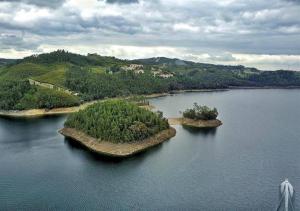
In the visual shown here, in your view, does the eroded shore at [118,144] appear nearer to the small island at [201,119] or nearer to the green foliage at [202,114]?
the small island at [201,119]

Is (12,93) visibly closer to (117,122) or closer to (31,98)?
(31,98)

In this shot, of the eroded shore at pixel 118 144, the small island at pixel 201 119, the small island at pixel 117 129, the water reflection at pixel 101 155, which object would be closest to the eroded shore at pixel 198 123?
the small island at pixel 201 119

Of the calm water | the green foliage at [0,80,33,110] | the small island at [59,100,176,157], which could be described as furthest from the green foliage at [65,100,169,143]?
the green foliage at [0,80,33,110]

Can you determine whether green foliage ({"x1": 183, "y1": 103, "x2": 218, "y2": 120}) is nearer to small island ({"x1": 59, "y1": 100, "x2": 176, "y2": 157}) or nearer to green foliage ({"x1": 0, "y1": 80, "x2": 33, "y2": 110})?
small island ({"x1": 59, "y1": 100, "x2": 176, "y2": 157})

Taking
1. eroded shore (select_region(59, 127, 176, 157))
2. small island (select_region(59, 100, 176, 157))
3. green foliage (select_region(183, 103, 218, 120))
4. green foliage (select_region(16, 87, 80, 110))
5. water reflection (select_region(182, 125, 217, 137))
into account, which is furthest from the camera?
green foliage (select_region(16, 87, 80, 110))

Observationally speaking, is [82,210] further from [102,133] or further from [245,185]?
[102,133]

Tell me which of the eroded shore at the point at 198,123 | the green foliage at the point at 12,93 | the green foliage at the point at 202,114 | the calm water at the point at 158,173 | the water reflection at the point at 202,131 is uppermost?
the green foliage at the point at 12,93

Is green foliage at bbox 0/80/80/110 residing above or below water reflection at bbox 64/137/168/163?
above

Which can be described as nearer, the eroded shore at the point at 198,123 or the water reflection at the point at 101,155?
the water reflection at the point at 101,155

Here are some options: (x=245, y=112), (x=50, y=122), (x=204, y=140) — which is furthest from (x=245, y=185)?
(x=245, y=112)
